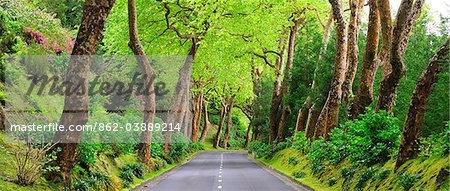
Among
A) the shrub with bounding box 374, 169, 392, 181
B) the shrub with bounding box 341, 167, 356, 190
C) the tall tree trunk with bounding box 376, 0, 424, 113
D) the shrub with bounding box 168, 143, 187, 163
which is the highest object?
the tall tree trunk with bounding box 376, 0, 424, 113

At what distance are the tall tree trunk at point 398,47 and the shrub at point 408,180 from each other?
4.29 meters

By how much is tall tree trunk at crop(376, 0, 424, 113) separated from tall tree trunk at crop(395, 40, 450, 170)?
9.19 feet

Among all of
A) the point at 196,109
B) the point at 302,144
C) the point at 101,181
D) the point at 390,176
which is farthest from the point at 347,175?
the point at 196,109

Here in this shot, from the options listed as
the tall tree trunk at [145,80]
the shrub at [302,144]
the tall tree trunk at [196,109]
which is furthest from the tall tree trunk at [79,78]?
the tall tree trunk at [196,109]

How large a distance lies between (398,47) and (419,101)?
3.12 metres

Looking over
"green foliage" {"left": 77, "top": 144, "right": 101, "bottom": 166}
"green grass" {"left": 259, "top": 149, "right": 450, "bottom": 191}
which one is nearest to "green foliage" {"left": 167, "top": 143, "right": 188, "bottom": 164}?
"green grass" {"left": 259, "top": 149, "right": 450, "bottom": 191}

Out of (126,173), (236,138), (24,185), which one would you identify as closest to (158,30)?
(126,173)

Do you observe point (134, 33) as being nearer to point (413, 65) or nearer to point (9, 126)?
point (9, 126)

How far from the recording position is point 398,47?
15.6m

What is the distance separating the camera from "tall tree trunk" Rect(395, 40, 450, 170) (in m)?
12.5

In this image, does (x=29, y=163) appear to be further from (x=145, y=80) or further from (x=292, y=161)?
A: (x=292, y=161)

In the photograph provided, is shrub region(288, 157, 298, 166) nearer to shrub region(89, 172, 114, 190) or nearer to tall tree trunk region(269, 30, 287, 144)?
tall tree trunk region(269, 30, 287, 144)

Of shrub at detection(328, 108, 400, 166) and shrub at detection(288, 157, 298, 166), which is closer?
shrub at detection(328, 108, 400, 166)

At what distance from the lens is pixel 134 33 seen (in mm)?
23125
